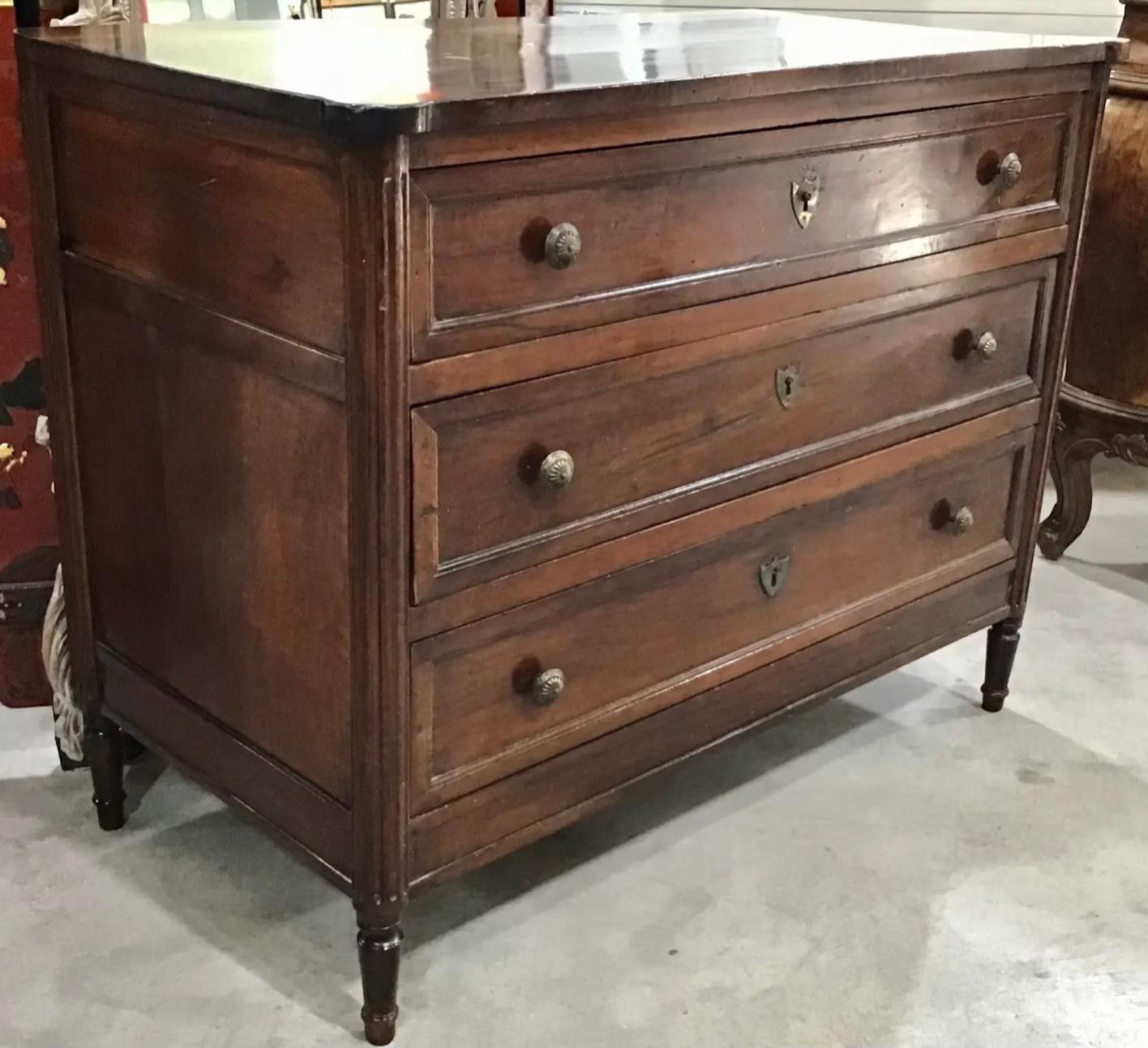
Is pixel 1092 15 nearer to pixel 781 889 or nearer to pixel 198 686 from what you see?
pixel 781 889

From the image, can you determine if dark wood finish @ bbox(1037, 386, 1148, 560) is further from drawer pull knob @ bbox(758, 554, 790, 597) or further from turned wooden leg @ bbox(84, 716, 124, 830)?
turned wooden leg @ bbox(84, 716, 124, 830)

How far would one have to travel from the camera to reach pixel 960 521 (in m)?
1.88

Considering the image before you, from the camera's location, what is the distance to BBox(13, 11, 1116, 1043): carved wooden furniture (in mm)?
1222

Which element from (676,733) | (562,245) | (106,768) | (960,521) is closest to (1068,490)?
(960,521)

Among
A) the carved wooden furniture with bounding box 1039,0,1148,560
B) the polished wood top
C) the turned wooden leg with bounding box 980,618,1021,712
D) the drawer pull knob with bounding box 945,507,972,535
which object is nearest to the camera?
the polished wood top

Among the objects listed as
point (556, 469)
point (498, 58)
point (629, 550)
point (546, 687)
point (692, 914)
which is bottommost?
point (692, 914)

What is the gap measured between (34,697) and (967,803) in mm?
1276

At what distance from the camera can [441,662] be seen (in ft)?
4.42

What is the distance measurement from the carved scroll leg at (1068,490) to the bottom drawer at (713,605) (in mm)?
614

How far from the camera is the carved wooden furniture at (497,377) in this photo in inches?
48.1

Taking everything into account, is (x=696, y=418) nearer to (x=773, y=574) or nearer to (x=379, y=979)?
(x=773, y=574)

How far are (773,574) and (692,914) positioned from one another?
400mm

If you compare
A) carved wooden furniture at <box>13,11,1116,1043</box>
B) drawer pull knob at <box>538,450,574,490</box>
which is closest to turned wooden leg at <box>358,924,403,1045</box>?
carved wooden furniture at <box>13,11,1116,1043</box>

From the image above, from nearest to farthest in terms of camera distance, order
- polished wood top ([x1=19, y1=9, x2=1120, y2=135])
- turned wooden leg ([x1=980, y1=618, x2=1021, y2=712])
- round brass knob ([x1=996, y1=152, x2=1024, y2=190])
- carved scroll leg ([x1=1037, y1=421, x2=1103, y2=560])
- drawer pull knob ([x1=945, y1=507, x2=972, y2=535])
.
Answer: polished wood top ([x1=19, y1=9, x2=1120, y2=135]), round brass knob ([x1=996, y1=152, x2=1024, y2=190]), drawer pull knob ([x1=945, y1=507, x2=972, y2=535]), turned wooden leg ([x1=980, y1=618, x2=1021, y2=712]), carved scroll leg ([x1=1037, y1=421, x2=1103, y2=560])
